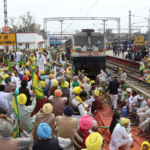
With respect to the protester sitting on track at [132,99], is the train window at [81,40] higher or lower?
higher

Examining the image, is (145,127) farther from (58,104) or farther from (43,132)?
(43,132)

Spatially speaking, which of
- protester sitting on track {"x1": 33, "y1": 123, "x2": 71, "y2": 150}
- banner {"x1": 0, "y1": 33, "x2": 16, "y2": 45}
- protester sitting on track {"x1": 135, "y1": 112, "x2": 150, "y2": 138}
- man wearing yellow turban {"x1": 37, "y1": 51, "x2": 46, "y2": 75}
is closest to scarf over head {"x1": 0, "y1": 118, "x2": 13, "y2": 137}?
protester sitting on track {"x1": 33, "y1": 123, "x2": 71, "y2": 150}

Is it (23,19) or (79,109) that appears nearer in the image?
(79,109)

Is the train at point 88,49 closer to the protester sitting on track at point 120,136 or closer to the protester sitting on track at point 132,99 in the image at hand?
the protester sitting on track at point 132,99

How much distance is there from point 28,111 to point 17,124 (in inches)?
40.1

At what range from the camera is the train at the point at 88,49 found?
1354cm

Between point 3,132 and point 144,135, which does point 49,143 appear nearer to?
point 3,132

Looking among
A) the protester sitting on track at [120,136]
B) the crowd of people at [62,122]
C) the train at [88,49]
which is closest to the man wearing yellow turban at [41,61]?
the train at [88,49]

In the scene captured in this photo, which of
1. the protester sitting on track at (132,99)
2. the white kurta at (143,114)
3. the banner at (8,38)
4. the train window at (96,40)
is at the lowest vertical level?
the white kurta at (143,114)

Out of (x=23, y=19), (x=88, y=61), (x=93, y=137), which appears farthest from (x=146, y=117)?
(x=23, y=19)

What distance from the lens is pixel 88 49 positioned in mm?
13445

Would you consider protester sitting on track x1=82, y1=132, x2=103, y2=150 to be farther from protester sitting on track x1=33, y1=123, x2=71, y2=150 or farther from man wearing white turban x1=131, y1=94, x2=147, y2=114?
man wearing white turban x1=131, y1=94, x2=147, y2=114

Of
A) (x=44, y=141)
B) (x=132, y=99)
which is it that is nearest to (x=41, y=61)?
(x=132, y=99)

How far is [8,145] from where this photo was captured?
3186mm
